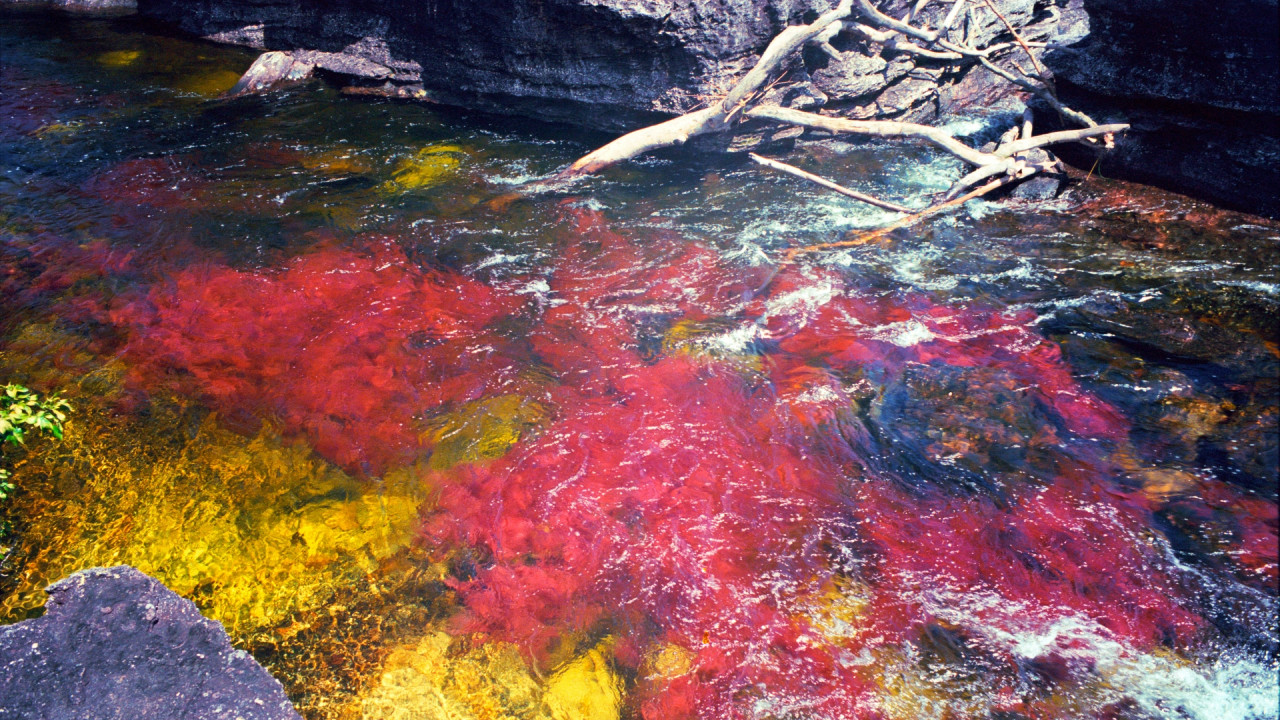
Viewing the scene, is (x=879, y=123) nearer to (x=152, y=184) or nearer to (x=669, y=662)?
(x=669, y=662)

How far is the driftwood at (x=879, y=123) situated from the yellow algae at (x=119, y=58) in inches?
383

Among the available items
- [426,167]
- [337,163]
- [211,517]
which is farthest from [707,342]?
[337,163]

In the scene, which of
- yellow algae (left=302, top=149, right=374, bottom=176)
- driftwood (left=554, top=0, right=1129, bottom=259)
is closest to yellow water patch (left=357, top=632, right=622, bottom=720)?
driftwood (left=554, top=0, right=1129, bottom=259)

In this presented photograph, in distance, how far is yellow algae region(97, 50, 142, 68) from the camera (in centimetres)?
1162

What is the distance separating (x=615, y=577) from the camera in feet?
12.0

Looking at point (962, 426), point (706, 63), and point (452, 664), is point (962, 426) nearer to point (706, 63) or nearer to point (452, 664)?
point (452, 664)

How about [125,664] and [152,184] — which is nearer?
[125,664]

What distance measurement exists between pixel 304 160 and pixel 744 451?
23.8 ft

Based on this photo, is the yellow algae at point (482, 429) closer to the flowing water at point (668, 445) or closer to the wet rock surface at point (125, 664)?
the flowing water at point (668, 445)

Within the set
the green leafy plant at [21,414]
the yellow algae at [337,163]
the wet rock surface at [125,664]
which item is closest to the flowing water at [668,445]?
the wet rock surface at [125,664]

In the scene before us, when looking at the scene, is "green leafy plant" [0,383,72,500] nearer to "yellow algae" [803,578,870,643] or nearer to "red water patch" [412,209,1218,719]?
"red water patch" [412,209,1218,719]

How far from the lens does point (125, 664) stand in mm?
2816

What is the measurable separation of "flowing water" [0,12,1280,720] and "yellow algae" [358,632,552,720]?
0.02 m

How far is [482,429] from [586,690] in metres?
1.99
